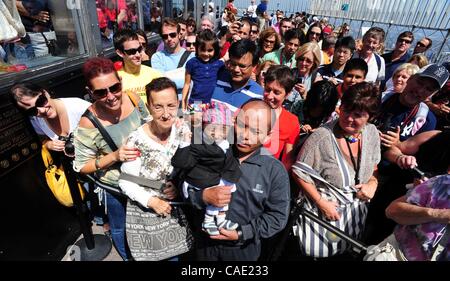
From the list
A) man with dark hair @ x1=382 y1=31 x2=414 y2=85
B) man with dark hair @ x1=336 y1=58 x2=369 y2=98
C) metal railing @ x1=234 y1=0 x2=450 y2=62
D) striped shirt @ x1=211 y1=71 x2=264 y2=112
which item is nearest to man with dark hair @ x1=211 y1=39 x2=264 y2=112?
striped shirt @ x1=211 y1=71 x2=264 y2=112

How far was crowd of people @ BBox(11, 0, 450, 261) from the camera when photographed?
1.58m

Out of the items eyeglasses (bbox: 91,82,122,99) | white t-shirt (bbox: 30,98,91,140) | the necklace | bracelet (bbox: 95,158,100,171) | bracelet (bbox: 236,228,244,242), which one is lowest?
bracelet (bbox: 236,228,244,242)

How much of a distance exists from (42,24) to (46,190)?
1.81m

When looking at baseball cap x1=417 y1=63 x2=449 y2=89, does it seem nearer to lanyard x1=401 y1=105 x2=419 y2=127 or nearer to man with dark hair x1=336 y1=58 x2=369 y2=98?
lanyard x1=401 y1=105 x2=419 y2=127

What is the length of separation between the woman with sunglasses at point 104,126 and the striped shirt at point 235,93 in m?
0.94

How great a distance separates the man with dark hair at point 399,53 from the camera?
4430mm

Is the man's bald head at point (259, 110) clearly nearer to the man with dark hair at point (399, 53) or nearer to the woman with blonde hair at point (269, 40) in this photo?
the woman with blonde hair at point (269, 40)

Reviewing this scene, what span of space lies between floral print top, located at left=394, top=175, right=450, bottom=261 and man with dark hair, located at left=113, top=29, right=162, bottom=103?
253 centimetres

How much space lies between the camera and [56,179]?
2377mm

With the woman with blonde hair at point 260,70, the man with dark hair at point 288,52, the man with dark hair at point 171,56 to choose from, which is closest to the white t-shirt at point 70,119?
the man with dark hair at point 171,56

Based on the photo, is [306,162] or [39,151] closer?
[306,162]
